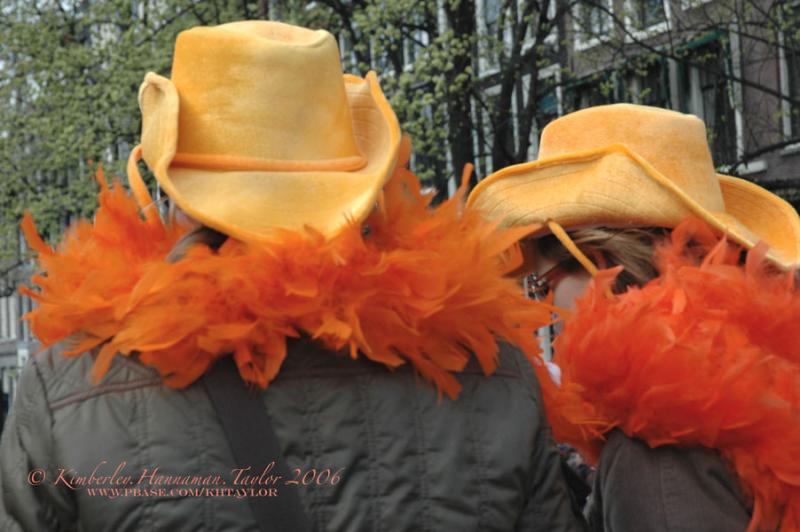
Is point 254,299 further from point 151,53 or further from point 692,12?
point 151,53

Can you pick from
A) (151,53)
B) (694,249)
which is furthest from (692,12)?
(694,249)

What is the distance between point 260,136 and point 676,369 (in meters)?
0.83

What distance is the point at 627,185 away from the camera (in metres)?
2.52

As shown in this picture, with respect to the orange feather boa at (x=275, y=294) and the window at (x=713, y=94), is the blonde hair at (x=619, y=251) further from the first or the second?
the window at (x=713, y=94)

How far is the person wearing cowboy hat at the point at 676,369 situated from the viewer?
1.98 m

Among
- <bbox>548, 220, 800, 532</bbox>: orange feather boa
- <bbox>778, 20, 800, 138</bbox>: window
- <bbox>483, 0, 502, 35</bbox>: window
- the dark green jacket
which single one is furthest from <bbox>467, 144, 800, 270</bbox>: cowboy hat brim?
<bbox>483, 0, 502, 35</bbox>: window

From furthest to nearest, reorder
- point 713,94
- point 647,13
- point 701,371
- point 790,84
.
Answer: point 713,94 → point 647,13 → point 790,84 → point 701,371

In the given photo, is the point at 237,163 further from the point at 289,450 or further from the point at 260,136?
the point at 289,450

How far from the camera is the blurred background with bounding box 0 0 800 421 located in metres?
12.5

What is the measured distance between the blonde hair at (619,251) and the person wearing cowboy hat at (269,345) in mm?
517

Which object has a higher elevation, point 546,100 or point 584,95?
point 584,95

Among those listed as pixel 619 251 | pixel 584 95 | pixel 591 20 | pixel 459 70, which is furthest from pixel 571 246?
pixel 584 95

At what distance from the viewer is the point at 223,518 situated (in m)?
1.70

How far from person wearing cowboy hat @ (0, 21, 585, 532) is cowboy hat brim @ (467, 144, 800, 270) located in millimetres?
540
